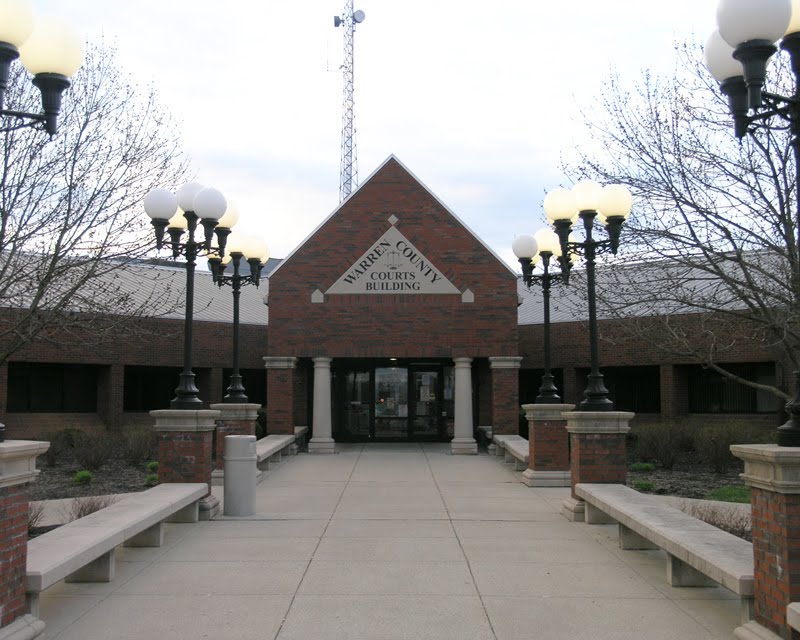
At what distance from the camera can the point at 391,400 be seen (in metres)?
23.9

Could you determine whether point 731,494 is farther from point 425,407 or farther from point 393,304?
point 425,407

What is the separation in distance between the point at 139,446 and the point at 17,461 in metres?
13.4

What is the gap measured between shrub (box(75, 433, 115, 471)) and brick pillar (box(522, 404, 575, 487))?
8767 millimetres

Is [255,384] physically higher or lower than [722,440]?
higher

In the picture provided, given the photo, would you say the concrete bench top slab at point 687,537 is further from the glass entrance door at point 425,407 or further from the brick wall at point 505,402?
the glass entrance door at point 425,407

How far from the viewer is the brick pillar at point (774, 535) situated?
4.80 meters

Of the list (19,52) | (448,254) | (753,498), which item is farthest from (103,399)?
(753,498)

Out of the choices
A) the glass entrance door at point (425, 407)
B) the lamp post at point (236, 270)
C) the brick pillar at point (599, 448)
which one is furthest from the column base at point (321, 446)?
the brick pillar at point (599, 448)

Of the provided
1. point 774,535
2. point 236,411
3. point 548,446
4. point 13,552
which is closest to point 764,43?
point 774,535

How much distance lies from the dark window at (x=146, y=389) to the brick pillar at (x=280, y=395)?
680 centimetres

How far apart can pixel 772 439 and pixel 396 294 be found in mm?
9617

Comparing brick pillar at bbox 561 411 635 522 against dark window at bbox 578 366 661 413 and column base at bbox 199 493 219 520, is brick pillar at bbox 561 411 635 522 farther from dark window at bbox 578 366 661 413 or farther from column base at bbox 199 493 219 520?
dark window at bbox 578 366 661 413

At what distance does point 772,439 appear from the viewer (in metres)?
18.8

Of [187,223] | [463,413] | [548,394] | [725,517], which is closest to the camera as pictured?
[725,517]
